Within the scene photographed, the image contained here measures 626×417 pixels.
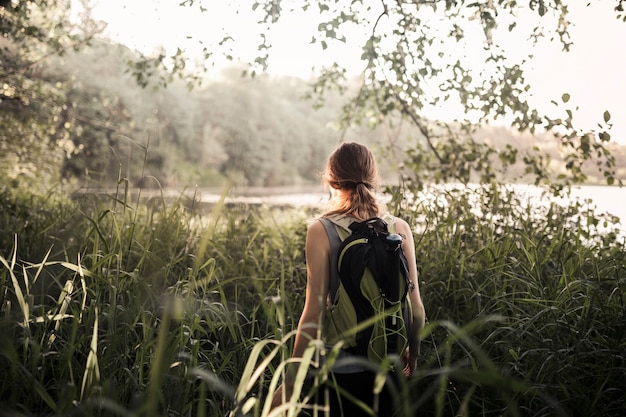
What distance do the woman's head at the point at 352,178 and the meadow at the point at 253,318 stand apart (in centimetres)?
51

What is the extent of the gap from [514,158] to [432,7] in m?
1.52

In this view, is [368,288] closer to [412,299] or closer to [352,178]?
[412,299]

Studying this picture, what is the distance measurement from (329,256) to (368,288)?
245 mm

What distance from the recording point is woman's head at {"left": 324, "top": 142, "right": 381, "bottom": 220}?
2.45m

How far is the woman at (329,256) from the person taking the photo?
2.23 m

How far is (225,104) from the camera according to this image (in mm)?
34125

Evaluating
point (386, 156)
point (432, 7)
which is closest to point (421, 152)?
point (386, 156)

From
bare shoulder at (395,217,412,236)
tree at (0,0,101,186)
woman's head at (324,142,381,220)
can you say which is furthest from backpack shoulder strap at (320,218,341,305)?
tree at (0,0,101,186)

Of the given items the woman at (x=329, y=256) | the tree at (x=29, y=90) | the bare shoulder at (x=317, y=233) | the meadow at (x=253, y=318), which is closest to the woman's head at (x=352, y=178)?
the woman at (x=329, y=256)

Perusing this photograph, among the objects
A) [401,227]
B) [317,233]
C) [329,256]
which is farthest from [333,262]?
[401,227]

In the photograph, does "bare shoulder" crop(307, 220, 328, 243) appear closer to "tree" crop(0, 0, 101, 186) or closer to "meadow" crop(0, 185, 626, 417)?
"meadow" crop(0, 185, 626, 417)

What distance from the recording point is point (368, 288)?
212 centimetres

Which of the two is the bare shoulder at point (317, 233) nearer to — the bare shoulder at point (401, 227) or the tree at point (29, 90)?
the bare shoulder at point (401, 227)

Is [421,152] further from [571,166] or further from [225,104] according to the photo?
[225,104]
